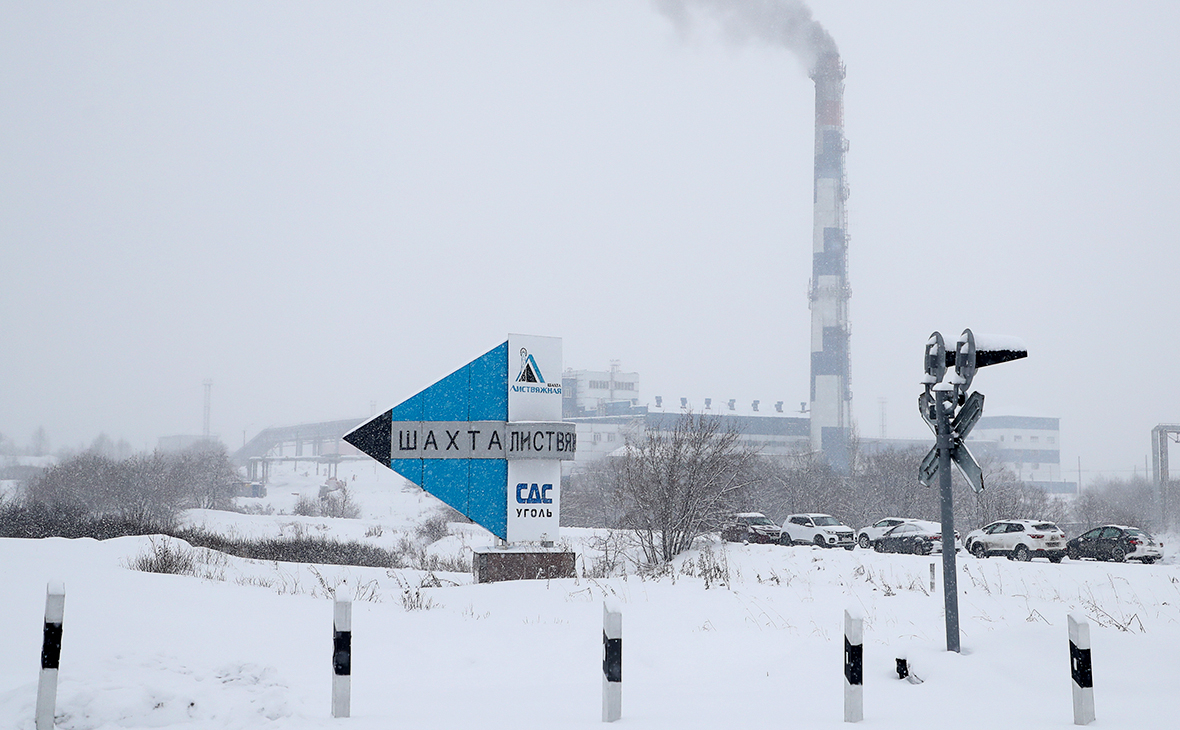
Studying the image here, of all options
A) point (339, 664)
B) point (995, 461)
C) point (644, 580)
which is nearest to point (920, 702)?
point (339, 664)

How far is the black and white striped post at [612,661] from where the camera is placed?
18.0 feet

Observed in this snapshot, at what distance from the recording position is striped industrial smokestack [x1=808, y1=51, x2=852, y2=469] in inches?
3086

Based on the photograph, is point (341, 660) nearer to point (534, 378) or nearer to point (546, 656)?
point (546, 656)

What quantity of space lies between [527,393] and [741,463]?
1401 centimetres

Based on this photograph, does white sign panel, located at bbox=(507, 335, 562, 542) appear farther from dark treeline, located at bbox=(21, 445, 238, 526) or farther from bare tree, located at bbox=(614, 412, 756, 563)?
dark treeline, located at bbox=(21, 445, 238, 526)

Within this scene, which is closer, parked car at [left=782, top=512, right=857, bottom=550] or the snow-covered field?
the snow-covered field

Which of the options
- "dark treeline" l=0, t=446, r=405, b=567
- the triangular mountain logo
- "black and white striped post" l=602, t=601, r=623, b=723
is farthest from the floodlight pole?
"dark treeline" l=0, t=446, r=405, b=567

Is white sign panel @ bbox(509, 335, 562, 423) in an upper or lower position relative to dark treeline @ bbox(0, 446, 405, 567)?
upper

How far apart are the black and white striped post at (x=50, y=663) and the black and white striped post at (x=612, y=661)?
3302mm

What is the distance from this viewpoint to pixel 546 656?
862 centimetres

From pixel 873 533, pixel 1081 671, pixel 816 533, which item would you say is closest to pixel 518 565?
pixel 1081 671

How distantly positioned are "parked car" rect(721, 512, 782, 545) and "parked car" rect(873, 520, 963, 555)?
3873mm

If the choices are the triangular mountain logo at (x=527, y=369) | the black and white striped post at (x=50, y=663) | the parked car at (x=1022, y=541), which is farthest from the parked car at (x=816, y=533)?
the black and white striped post at (x=50, y=663)

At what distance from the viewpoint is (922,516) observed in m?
53.0
